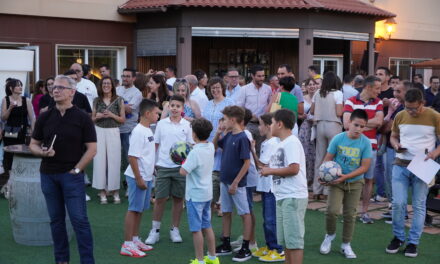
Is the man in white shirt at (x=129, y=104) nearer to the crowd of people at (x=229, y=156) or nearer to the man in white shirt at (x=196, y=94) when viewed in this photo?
the crowd of people at (x=229, y=156)

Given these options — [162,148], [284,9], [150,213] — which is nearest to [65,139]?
[162,148]

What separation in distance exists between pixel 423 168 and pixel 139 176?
3.04m

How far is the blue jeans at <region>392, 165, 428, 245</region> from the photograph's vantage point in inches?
267

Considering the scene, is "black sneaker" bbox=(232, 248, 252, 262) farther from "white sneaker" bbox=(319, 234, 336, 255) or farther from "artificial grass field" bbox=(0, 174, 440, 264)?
"white sneaker" bbox=(319, 234, 336, 255)

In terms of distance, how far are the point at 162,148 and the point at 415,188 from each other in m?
2.86

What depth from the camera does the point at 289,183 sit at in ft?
18.2

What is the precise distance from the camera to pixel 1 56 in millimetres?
10117

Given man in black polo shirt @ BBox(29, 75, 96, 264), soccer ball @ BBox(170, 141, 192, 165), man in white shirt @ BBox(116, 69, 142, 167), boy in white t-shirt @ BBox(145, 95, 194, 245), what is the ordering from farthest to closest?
man in white shirt @ BBox(116, 69, 142, 167), boy in white t-shirt @ BBox(145, 95, 194, 245), soccer ball @ BBox(170, 141, 192, 165), man in black polo shirt @ BBox(29, 75, 96, 264)

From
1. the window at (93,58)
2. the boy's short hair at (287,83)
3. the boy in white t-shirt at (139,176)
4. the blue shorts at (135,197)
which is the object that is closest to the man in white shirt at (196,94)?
the boy's short hair at (287,83)

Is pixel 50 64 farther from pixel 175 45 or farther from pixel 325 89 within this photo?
pixel 325 89

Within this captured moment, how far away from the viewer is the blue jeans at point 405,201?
6.77 m

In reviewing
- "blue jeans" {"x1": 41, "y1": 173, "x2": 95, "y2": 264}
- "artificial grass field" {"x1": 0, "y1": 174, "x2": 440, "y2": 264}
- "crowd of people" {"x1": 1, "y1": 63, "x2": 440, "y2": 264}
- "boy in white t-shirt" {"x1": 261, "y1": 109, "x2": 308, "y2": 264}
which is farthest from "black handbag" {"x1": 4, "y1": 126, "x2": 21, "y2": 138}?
"boy in white t-shirt" {"x1": 261, "y1": 109, "x2": 308, "y2": 264}

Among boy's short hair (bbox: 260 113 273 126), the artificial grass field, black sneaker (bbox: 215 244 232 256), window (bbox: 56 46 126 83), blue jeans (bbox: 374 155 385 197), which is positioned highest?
window (bbox: 56 46 126 83)

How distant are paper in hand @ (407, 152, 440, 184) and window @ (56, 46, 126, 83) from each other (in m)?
10.2
